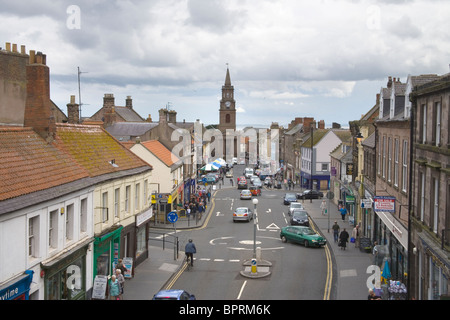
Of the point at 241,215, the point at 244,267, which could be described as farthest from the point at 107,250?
the point at 241,215

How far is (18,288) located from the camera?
1514 centimetres

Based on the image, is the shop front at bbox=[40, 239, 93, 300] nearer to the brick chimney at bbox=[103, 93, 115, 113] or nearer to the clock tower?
the brick chimney at bbox=[103, 93, 115, 113]

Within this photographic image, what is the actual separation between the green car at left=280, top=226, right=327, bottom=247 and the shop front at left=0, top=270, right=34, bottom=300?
21.0 m

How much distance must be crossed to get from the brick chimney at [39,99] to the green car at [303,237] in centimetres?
1841

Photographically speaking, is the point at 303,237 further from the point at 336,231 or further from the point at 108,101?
the point at 108,101

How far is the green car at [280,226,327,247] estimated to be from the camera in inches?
1314

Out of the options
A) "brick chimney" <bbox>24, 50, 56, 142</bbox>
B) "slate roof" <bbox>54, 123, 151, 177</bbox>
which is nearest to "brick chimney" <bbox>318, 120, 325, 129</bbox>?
"slate roof" <bbox>54, 123, 151, 177</bbox>

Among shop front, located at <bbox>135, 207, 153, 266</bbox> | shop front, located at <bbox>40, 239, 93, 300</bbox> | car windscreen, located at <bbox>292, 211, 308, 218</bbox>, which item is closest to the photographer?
shop front, located at <bbox>40, 239, 93, 300</bbox>

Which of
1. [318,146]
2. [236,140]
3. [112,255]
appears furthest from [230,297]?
[236,140]

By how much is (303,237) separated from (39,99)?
19541 millimetres

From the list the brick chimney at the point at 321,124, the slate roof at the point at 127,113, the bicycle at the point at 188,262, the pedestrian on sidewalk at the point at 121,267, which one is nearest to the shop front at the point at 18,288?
the pedestrian on sidewalk at the point at 121,267

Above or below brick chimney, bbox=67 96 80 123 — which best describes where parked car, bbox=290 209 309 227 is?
below

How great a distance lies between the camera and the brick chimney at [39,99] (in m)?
21.0
